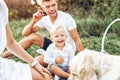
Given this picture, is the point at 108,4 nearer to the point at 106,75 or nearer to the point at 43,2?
the point at 43,2

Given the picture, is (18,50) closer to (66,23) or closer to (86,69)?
(86,69)

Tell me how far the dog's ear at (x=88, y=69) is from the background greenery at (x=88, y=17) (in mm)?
2845

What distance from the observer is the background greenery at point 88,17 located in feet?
17.5

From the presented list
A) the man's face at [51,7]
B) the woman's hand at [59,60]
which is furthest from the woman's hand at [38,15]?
the woman's hand at [59,60]

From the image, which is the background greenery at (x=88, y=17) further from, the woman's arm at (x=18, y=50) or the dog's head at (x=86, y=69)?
the dog's head at (x=86, y=69)

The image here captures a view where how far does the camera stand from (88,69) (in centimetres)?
209

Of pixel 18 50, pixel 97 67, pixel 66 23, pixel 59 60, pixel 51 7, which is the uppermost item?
pixel 97 67

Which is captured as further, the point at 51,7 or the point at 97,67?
the point at 51,7

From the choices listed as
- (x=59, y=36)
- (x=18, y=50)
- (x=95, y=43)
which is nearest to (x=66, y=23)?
(x=59, y=36)

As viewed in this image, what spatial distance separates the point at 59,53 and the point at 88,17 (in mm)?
2420

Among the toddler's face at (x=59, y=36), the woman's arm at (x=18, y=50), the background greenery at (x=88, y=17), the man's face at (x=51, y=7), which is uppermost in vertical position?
the woman's arm at (x=18, y=50)

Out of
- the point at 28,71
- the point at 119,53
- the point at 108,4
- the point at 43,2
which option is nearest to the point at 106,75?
the point at 28,71

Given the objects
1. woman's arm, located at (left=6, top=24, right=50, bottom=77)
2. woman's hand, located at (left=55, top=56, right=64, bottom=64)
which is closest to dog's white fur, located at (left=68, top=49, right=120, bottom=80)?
woman's arm, located at (left=6, top=24, right=50, bottom=77)

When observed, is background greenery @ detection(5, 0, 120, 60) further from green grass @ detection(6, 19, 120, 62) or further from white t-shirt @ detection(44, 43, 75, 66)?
white t-shirt @ detection(44, 43, 75, 66)
